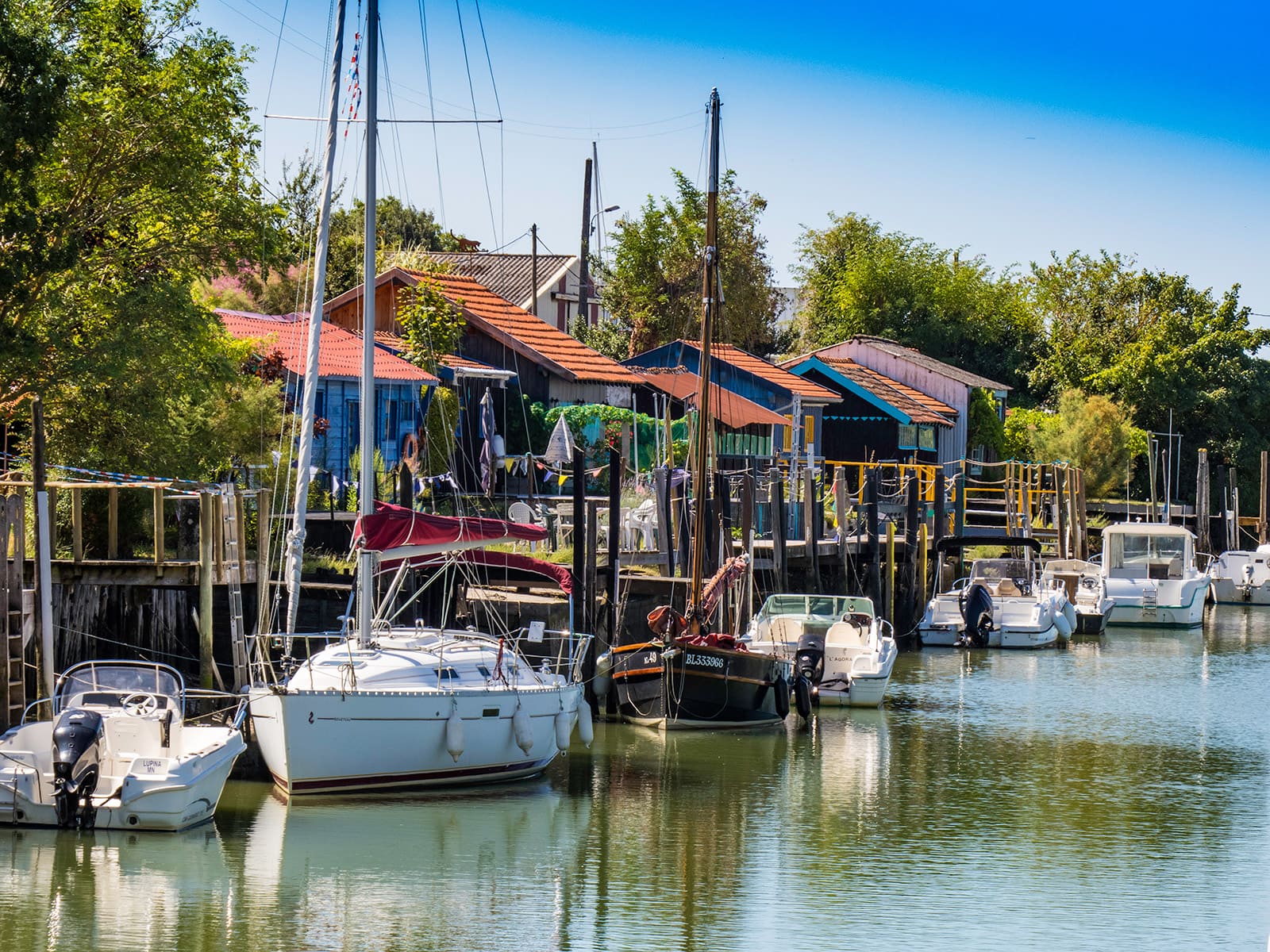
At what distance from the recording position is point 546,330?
4303cm

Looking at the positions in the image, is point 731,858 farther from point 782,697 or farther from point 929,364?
point 929,364

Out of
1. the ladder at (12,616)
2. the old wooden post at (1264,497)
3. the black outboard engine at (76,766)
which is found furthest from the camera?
the old wooden post at (1264,497)

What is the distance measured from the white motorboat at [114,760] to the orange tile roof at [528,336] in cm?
2190

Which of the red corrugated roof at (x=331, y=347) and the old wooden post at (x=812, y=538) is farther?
the old wooden post at (x=812, y=538)

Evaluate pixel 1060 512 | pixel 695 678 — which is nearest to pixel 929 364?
pixel 1060 512

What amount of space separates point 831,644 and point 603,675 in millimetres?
A: 4675

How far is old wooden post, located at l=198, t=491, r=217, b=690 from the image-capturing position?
20.0 meters

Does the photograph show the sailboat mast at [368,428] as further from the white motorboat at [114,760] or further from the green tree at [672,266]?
the green tree at [672,266]

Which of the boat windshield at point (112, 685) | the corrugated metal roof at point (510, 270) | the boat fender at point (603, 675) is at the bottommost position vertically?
the boat fender at point (603, 675)

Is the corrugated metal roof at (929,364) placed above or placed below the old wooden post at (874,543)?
above

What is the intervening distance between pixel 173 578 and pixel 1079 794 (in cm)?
1203

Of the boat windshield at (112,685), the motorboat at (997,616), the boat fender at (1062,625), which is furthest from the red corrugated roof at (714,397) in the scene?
the boat windshield at (112,685)

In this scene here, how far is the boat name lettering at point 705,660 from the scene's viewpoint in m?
23.6

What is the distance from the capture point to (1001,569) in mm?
40594
